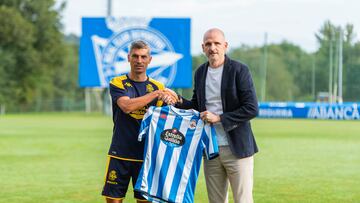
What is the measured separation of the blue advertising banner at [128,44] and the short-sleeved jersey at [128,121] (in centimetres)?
2519

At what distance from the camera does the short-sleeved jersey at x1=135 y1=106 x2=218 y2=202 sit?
5.74 meters

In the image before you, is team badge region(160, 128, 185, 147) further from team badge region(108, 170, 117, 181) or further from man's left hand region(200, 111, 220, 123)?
team badge region(108, 170, 117, 181)

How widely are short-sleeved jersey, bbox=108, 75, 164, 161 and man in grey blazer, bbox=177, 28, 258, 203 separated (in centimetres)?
43

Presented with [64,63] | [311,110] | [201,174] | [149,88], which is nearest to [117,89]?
[149,88]

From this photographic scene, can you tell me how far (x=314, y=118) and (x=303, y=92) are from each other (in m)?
3.97

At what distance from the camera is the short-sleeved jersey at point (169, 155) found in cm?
574

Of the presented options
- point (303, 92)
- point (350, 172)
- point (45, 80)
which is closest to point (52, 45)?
point (45, 80)

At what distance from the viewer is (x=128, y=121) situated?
19.4ft

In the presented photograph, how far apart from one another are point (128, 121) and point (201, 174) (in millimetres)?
5409

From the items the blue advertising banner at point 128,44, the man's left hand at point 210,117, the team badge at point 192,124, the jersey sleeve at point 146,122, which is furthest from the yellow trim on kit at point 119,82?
the blue advertising banner at point 128,44

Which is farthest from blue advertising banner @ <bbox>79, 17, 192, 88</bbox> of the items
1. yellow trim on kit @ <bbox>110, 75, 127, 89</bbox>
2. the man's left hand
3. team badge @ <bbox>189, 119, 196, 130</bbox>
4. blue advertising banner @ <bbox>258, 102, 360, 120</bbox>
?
the man's left hand

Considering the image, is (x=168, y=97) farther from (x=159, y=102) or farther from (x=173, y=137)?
(x=173, y=137)

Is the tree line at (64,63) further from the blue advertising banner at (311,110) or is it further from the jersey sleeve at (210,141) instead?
the jersey sleeve at (210,141)

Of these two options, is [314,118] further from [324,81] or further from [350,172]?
[350,172]
